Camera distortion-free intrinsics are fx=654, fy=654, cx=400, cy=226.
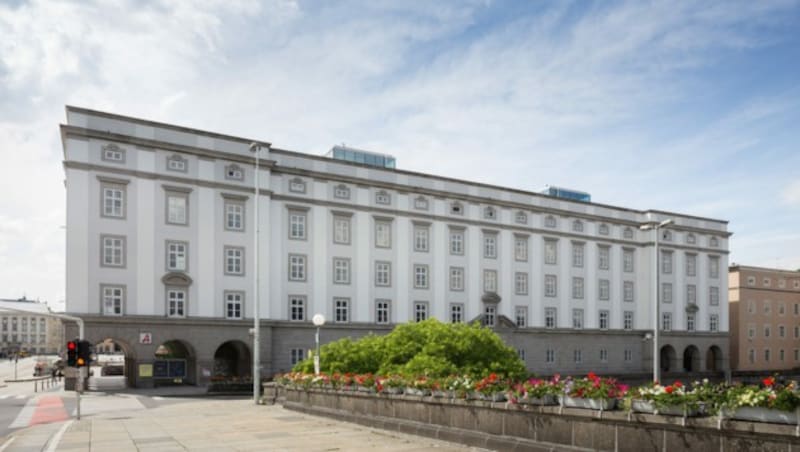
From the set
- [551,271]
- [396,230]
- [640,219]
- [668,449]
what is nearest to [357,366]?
[396,230]

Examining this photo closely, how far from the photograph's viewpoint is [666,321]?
7206 centimetres

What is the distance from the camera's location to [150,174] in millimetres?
45875

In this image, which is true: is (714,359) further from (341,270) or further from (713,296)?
(341,270)

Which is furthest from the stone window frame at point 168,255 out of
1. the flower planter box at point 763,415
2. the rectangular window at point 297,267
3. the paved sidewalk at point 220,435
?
the flower planter box at point 763,415

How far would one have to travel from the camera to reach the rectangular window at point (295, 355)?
50537 millimetres

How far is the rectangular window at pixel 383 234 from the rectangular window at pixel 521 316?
15.2m

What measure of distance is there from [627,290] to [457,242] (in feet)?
75.3

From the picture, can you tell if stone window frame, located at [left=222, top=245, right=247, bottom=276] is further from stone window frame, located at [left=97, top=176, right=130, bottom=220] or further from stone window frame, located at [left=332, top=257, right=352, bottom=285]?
stone window frame, located at [left=332, top=257, right=352, bottom=285]

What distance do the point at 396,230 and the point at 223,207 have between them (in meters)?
15.4

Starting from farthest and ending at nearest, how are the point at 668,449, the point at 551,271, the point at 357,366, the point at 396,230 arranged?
1. the point at 551,271
2. the point at 396,230
3. the point at 357,366
4. the point at 668,449

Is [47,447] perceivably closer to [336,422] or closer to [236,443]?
[236,443]

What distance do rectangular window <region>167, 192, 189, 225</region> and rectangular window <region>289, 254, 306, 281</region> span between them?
28.9ft

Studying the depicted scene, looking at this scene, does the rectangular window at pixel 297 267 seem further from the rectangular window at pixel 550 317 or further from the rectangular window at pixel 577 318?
the rectangular window at pixel 577 318

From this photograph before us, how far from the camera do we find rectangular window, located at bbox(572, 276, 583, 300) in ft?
221
